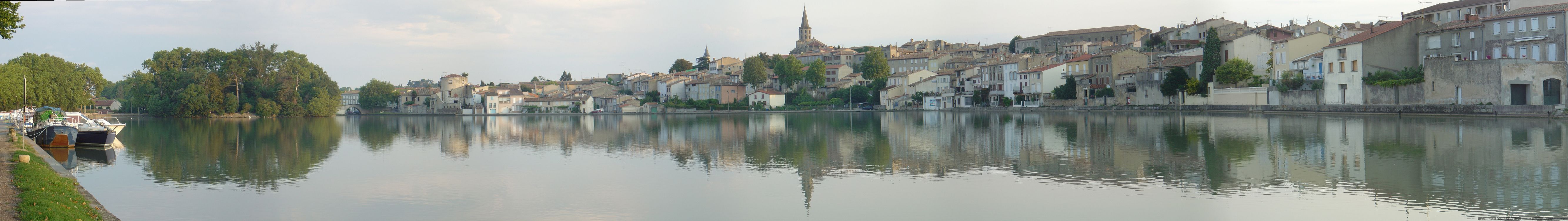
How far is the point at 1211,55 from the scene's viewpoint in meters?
47.6

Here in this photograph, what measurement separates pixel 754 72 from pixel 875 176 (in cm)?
5840

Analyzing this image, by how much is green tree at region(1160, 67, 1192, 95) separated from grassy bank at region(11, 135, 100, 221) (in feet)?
154

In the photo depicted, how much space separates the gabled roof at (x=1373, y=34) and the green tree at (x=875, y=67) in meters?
35.4

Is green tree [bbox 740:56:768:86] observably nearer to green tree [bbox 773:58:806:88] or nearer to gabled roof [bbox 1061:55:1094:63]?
green tree [bbox 773:58:806:88]

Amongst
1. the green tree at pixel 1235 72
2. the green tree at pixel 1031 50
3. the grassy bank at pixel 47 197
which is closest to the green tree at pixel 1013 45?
the green tree at pixel 1031 50

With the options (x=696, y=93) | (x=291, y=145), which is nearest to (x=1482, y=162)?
(x=291, y=145)

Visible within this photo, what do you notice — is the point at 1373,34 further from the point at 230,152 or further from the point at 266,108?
the point at 266,108

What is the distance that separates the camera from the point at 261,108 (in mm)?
62594

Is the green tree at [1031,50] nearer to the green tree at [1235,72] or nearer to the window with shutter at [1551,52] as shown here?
the green tree at [1235,72]

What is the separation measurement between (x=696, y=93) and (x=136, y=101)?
118 feet

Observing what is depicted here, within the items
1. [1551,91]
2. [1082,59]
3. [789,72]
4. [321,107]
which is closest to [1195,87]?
[1082,59]

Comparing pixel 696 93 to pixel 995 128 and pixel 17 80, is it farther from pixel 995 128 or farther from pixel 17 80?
pixel 995 128

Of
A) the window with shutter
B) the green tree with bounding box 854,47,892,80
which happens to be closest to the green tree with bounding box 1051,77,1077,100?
the green tree with bounding box 854,47,892,80

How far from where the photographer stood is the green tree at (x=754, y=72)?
7256cm
